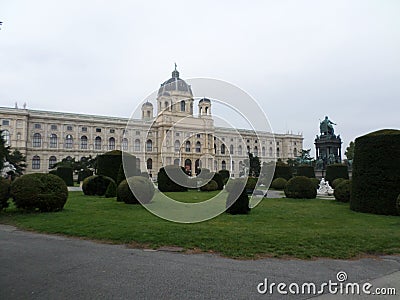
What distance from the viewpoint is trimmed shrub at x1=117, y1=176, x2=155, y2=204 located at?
1374cm

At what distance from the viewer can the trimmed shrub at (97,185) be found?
20.0 metres

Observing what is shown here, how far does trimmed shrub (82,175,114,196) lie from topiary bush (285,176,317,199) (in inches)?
408

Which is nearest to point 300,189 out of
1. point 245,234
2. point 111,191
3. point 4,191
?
point 111,191

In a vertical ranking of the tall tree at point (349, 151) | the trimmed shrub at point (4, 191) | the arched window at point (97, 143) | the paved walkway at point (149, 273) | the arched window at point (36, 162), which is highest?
the arched window at point (97, 143)

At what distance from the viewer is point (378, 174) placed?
39.1 ft

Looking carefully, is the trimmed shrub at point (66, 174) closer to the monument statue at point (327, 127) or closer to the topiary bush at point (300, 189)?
the topiary bush at point (300, 189)

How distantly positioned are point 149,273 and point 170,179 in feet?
60.0

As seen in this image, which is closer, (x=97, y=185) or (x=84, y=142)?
(x=97, y=185)

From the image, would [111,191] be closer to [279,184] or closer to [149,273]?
[149,273]

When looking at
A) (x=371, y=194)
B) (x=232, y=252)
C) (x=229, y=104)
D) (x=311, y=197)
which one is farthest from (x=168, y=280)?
(x=311, y=197)

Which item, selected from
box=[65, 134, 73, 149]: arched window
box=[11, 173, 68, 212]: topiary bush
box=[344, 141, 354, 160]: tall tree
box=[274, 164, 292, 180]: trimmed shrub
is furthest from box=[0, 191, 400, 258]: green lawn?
box=[65, 134, 73, 149]: arched window

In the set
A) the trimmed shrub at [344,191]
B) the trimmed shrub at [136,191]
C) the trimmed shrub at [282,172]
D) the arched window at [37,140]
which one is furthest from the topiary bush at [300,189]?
the arched window at [37,140]

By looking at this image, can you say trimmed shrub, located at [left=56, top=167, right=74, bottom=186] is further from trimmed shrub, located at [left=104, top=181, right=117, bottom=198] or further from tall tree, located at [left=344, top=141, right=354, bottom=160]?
tall tree, located at [left=344, top=141, right=354, bottom=160]

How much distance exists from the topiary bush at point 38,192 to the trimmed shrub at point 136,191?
2.92m
